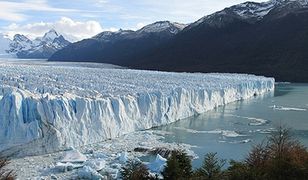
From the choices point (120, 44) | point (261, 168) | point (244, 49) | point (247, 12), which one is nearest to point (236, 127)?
point (261, 168)

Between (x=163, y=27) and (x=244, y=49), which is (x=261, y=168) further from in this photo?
(x=163, y=27)

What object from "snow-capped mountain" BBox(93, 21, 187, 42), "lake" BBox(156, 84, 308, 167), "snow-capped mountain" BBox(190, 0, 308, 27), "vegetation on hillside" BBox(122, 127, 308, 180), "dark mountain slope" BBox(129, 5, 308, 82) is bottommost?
"lake" BBox(156, 84, 308, 167)

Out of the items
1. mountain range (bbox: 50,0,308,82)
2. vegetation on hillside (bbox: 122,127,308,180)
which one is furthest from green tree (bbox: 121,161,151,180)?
mountain range (bbox: 50,0,308,82)

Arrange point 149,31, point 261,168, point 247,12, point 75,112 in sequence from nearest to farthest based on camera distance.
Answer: point 261,168 → point 75,112 → point 247,12 → point 149,31

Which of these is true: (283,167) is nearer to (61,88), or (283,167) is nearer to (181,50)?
(61,88)

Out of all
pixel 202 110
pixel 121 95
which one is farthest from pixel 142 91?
pixel 202 110

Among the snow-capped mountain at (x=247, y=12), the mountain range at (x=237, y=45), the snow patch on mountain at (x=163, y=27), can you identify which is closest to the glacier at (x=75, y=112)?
the mountain range at (x=237, y=45)

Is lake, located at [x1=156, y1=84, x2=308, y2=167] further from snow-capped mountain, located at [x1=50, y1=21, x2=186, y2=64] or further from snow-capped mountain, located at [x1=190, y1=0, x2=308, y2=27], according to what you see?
snow-capped mountain, located at [x1=50, y1=21, x2=186, y2=64]
